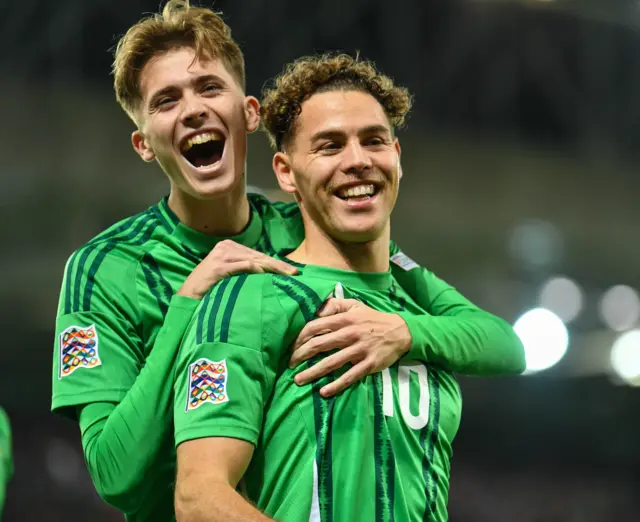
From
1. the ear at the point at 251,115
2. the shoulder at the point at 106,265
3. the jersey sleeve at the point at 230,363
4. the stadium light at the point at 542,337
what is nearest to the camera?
the jersey sleeve at the point at 230,363

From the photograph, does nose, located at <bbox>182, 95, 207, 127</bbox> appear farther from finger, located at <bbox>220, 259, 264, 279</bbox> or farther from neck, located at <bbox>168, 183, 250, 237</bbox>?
finger, located at <bbox>220, 259, 264, 279</bbox>

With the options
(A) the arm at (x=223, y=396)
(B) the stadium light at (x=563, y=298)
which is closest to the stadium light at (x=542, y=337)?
(B) the stadium light at (x=563, y=298)

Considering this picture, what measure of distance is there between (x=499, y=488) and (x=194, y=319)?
545 cm

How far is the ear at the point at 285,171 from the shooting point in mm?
2080

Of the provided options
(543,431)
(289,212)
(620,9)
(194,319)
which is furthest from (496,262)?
(194,319)

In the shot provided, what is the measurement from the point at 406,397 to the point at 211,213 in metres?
0.73

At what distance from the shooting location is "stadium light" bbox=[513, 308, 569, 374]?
7.80 m

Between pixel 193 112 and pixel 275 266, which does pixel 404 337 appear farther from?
pixel 193 112

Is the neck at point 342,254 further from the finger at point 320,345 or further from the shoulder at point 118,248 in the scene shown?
the shoulder at point 118,248

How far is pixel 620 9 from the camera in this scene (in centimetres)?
695

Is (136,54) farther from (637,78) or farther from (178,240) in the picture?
(637,78)

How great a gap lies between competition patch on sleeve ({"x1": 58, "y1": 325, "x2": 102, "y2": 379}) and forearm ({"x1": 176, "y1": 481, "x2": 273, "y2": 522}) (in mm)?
526

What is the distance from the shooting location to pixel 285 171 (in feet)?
6.86

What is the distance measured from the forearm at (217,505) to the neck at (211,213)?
84cm
